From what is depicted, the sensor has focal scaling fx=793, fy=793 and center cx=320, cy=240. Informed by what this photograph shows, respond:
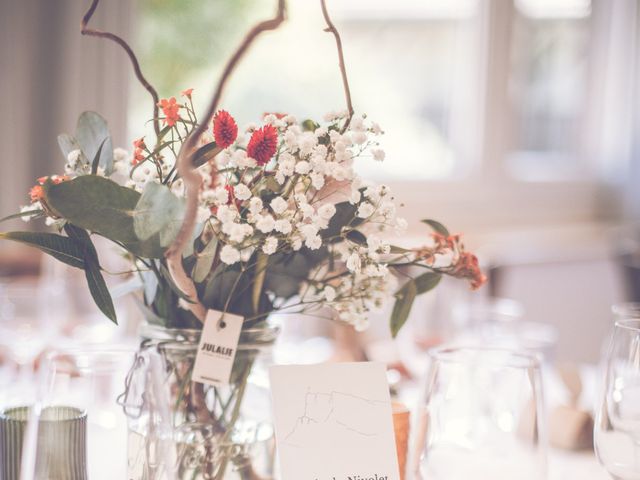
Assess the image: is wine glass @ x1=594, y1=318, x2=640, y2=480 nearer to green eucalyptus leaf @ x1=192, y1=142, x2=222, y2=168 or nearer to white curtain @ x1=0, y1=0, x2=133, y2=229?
green eucalyptus leaf @ x1=192, y1=142, x2=222, y2=168

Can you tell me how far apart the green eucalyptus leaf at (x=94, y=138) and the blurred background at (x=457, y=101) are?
5.82ft

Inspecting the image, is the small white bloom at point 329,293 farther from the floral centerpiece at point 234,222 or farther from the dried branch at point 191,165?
the dried branch at point 191,165

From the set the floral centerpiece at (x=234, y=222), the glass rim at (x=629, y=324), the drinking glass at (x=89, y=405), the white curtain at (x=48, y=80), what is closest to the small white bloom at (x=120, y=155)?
the floral centerpiece at (x=234, y=222)

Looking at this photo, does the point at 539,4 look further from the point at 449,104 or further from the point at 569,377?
the point at 569,377

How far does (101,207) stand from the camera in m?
0.71

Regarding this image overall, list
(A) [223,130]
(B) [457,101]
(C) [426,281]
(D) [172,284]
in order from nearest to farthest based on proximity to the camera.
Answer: (A) [223,130] < (D) [172,284] < (C) [426,281] < (B) [457,101]

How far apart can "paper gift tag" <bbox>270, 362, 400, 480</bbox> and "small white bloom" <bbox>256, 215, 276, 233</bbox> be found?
0.48ft

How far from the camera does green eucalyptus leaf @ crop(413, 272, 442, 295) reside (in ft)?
2.90

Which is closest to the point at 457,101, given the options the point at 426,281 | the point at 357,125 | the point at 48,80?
the point at 48,80

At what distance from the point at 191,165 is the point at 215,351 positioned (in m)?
0.20

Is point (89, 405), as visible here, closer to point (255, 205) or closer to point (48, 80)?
point (255, 205)

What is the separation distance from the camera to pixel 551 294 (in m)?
3.53

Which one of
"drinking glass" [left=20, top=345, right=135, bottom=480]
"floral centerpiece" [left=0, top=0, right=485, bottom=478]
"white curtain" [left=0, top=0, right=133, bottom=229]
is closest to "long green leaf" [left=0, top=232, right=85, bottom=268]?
"floral centerpiece" [left=0, top=0, right=485, bottom=478]

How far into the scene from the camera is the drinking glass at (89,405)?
740 millimetres
